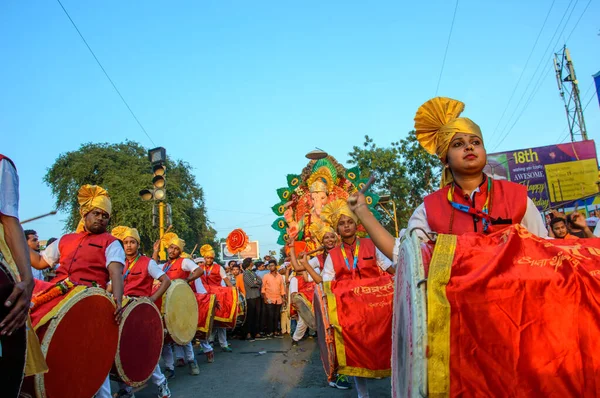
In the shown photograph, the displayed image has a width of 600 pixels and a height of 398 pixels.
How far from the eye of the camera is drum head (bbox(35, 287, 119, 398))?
139 inches

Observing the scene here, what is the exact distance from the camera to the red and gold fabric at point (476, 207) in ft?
8.55

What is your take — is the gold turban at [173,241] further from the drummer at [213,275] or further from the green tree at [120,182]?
the green tree at [120,182]

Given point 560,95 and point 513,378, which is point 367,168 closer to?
point 560,95

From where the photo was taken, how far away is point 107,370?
4191mm

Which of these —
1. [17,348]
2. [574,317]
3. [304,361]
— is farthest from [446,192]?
[304,361]

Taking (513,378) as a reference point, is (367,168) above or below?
above

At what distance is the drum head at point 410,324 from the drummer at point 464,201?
1.26ft

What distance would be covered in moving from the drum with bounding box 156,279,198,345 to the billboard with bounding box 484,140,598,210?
1645cm

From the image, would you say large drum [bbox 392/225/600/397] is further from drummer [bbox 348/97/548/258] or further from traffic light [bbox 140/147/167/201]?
traffic light [bbox 140/147/167/201]

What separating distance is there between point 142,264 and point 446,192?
491 cm

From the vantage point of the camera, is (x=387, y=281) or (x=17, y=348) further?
(x=387, y=281)

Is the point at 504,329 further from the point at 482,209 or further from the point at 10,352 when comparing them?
the point at 10,352

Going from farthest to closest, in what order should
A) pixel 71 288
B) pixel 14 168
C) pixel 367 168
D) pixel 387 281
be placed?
pixel 367 168, pixel 387 281, pixel 71 288, pixel 14 168

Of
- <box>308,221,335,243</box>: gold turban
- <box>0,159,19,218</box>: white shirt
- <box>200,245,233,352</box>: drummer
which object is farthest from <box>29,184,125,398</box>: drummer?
<box>308,221,335,243</box>: gold turban
